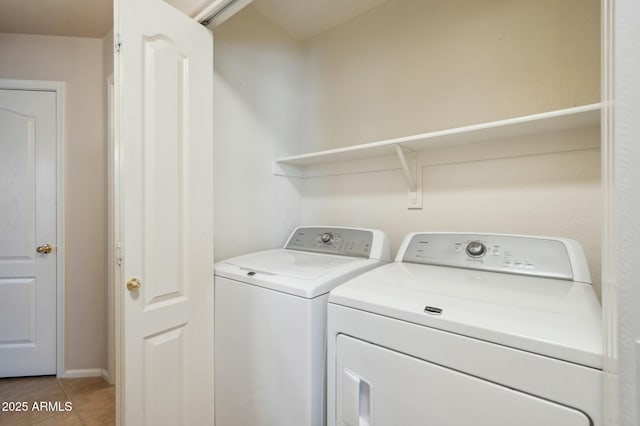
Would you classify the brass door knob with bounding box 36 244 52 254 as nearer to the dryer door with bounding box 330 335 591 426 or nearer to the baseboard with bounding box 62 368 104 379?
the baseboard with bounding box 62 368 104 379

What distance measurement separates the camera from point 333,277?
3.73 feet

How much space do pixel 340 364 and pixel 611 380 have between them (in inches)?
26.3

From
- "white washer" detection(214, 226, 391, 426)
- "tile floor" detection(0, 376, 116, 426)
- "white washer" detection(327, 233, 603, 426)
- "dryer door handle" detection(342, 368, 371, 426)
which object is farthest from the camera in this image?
"tile floor" detection(0, 376, 116, 426)

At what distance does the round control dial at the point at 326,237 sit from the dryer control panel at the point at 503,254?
17.4 inches

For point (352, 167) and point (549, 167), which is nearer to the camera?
point (549, 167)

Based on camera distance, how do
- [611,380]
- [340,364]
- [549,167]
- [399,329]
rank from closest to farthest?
[611,380]
[399,329]
[340,364]
[549,167]

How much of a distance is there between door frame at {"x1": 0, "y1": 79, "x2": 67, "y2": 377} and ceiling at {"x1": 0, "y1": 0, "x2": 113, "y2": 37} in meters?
0.37

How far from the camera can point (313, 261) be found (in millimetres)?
1449

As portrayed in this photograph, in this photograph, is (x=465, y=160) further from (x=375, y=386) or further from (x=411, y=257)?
(x=375, y=386)

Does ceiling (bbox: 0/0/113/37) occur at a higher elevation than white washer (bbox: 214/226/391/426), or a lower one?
higher

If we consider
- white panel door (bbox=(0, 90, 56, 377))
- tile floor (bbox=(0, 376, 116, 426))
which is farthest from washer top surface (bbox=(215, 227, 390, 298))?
white panel door (bbox=(0, 90, 56, 377))

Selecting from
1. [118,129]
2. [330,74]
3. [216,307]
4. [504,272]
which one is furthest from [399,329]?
[330,74]

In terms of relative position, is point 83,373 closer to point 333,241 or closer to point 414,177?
point 333,241

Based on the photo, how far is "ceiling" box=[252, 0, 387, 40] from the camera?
1856 millimetres
